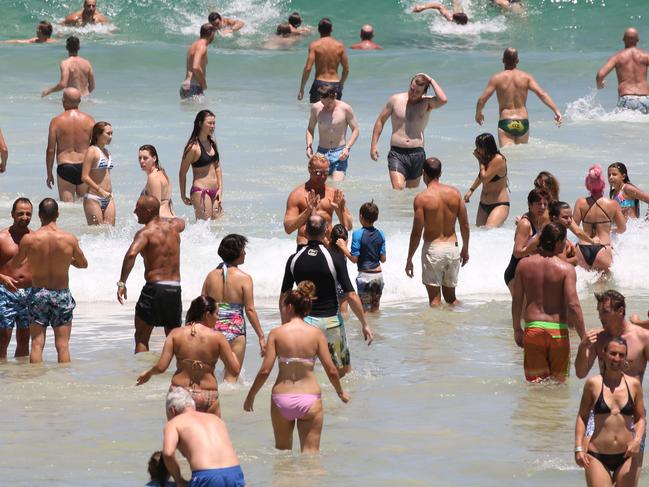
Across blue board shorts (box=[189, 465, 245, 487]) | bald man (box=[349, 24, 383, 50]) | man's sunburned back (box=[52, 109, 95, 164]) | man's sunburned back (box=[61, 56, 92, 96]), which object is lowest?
blue board shorts (box=[189, 465, 245, 487])

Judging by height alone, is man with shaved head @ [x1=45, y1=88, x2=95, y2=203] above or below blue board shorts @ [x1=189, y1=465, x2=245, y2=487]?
above

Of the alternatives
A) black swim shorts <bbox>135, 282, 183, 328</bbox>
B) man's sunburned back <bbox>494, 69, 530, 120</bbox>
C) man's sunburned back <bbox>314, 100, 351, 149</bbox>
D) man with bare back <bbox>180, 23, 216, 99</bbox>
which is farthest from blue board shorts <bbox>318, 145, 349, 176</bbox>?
man with bare back <bbox>180, 23, 216, 99</bbox>

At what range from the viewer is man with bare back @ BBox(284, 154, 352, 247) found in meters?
11.1

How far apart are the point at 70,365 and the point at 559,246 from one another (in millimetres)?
3889

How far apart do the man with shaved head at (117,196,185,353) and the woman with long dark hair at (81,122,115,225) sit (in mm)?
3061

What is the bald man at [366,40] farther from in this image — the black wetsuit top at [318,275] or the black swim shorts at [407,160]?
the black wetsuit top at [318,275]

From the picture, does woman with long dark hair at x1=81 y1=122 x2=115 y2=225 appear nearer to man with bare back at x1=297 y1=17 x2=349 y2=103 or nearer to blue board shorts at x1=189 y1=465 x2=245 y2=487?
man with bare back at x1=297 y1=17 x2=349 y2=103

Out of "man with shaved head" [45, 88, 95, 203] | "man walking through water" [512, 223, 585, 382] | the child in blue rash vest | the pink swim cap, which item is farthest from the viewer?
"man with shaved head" [45, 88, 95, 203]

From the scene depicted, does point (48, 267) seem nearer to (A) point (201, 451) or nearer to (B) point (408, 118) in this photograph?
(A) point (201, 451)

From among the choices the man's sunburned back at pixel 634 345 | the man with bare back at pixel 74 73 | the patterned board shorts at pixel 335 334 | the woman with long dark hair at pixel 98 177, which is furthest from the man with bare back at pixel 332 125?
the man's sunburned back at pixel 634 345

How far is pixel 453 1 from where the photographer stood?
110ft

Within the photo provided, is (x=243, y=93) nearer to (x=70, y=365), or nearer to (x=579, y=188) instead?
(x=579, y=188)

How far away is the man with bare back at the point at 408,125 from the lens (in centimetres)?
1548

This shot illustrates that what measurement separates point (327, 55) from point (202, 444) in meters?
14.3
